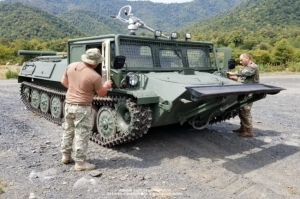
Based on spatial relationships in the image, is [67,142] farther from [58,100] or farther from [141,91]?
[58,100]

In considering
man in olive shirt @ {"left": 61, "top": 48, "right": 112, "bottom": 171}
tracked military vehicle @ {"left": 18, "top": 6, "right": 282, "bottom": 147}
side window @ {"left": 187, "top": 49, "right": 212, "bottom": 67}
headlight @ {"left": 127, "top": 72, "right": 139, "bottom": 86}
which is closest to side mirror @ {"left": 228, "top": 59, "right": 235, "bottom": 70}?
tracked military vehicle @ {"left": 18, "top": 6, "right": 282, "bottom": 147}

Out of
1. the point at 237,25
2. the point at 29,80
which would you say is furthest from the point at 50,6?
the point at 29,80

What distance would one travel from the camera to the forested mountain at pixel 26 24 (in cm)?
7038

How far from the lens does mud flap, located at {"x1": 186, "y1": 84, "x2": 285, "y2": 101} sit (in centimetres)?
474

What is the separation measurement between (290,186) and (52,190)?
304 centimetres

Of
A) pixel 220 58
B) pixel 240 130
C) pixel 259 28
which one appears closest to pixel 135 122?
pixel 240 130

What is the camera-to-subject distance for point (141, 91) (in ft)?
17.6

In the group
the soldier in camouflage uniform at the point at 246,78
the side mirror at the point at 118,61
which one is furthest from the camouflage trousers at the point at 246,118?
the side mirror at the point at 118,61

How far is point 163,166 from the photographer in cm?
521

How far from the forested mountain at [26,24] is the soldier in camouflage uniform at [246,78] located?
6663 centimetres

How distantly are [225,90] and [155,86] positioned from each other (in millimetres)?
1082

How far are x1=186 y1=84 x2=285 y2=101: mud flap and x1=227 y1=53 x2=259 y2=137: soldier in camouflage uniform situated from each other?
0.88 m

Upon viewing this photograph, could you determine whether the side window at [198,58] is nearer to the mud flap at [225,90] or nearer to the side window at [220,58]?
the side window at [220,58]

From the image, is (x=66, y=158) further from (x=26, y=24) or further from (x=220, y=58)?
(x=26, y=24)
